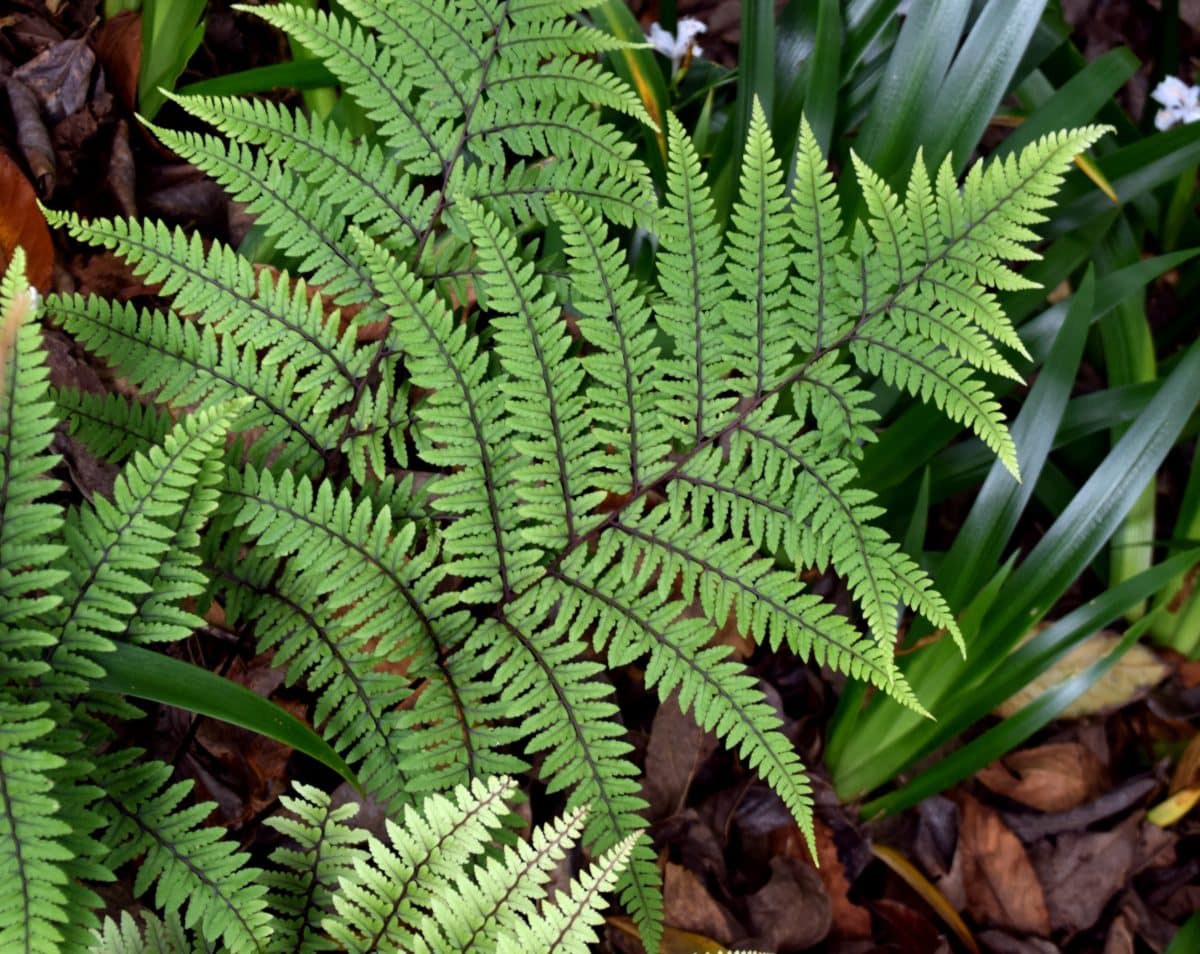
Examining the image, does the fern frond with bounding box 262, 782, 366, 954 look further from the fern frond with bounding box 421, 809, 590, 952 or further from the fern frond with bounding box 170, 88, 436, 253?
the fern frond with bounding box 170, 88, 436, 253

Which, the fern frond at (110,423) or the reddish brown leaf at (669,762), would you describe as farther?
the reddish brown leaf at (669,762)

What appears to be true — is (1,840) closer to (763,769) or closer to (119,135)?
(763,769)

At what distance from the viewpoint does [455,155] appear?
165cm

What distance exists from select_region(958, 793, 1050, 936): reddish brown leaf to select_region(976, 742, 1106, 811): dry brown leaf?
0.10 meters

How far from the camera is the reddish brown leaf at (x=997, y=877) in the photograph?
7.55 ft

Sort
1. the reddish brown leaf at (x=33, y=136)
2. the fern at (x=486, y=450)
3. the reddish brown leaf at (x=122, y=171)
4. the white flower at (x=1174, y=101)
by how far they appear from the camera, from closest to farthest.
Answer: the fern at (x=486, y=450) < the reddish brown leaf at (x=33, y=136) < the reddish brown leaf at (x=122, y=171) < the white flower at (x=1174, y=101)

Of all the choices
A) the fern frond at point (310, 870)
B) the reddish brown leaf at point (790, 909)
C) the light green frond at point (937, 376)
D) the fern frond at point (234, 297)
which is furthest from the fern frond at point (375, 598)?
the reddish brown leaf at point (790, 909)

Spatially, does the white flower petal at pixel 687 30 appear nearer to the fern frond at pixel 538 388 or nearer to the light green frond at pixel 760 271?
the light green frond at pixel 760 271

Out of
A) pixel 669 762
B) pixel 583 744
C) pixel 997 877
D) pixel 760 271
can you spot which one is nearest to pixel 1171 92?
pixel 760 271

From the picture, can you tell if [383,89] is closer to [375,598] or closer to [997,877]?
[375,598]

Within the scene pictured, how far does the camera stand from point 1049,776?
2449 millimetres

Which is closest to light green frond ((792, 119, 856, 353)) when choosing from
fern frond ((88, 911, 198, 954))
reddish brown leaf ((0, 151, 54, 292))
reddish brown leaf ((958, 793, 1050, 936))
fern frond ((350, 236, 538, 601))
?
fern frond ((350, 236, 538, 601))

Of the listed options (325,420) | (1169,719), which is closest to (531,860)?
(325,420)

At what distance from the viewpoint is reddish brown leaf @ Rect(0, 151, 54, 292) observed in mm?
1788
